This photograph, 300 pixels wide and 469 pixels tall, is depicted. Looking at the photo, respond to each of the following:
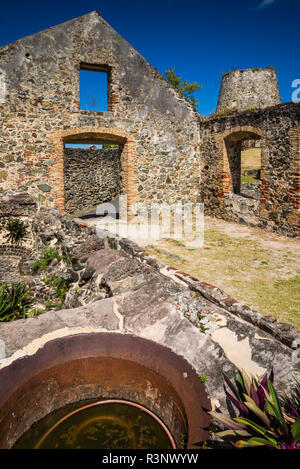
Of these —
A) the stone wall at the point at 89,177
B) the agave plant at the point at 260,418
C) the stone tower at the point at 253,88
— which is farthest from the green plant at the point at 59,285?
the stone tower at the point at 253,88

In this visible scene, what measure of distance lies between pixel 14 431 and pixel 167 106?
9776mm

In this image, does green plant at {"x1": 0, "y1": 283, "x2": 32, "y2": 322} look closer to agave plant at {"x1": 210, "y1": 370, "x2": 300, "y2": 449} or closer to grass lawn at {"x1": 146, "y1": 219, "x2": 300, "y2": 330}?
grass lawn at {"x1": 146, "y1": 219, "x2": 300, "y2": 330}

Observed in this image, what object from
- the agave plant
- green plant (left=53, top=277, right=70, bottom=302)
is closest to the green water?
the agave plant

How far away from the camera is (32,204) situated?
8.68m

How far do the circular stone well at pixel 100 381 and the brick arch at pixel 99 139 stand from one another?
7.58 m

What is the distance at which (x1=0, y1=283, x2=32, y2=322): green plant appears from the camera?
15.7 feet

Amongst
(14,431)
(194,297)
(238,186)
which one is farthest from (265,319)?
(238,186)

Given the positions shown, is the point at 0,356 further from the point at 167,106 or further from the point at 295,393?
the point at 167,106

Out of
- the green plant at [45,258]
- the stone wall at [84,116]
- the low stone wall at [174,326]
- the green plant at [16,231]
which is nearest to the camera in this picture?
the low stone wall at [174,326]

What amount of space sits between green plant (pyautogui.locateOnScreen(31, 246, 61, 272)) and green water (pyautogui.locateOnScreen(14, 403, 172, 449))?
4.47 meters

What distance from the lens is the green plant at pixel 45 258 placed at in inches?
256

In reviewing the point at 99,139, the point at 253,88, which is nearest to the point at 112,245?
the point at 99,139

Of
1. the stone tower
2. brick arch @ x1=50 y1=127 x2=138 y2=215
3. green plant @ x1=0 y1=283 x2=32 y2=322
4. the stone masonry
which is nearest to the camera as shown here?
green plant @ x1=0 y1=283 x2=32 y2=322

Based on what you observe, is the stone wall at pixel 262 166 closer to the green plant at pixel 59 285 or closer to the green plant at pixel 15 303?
the green plant at pixel 59 285
